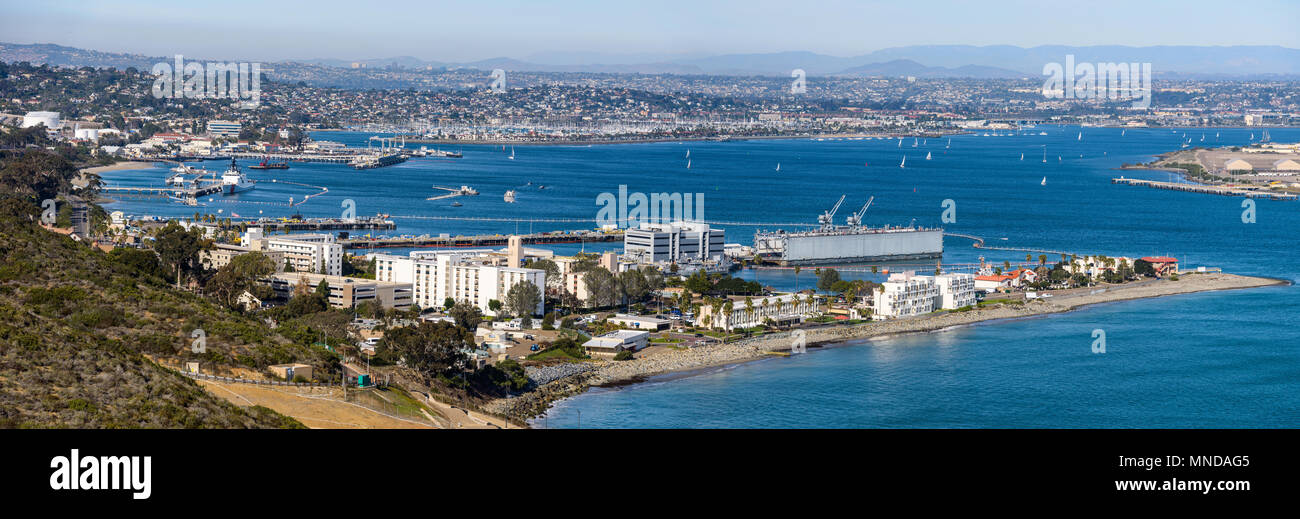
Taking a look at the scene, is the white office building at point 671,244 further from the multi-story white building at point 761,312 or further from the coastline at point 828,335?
the coastline at point 828,335

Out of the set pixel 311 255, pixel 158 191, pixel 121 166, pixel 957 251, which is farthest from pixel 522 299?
pixel 121 166

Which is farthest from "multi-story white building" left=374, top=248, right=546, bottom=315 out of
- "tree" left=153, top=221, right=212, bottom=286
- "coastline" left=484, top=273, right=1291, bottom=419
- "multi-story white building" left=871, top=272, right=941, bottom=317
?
"multi-story white building" left=871, top=272, right=941, bottom=317

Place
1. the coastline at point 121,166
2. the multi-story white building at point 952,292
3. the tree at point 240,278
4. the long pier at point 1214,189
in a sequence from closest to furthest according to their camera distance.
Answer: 1. the tree at point 240,278
2. the multi-story white building at point 952,292
3. the long pier at point 1214,189
4. the coastline at point 121,166

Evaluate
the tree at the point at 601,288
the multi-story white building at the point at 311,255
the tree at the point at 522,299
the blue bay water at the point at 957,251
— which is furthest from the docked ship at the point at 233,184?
the tree at the point at 522,299

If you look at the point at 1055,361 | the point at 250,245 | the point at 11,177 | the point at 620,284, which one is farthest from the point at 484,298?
the point at 11,177

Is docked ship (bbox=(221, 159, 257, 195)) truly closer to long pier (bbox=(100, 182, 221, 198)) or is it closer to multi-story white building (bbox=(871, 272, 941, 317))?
long pier (bbox=(100, 182, 221, 198))
